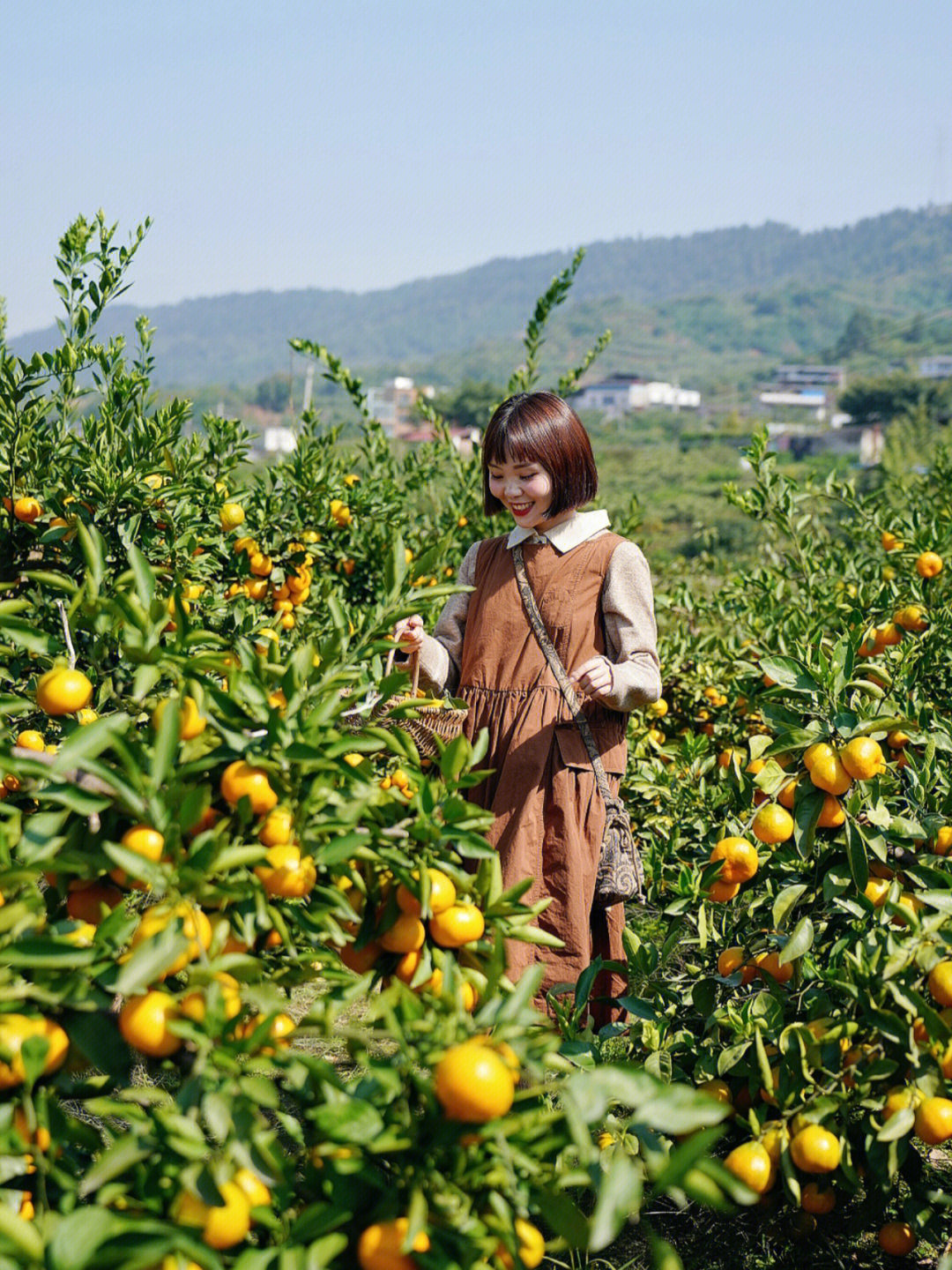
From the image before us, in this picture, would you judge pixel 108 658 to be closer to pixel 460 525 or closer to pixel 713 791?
pixel 713 791

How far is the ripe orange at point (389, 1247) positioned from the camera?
0.91m

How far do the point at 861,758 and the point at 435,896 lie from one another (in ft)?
2.03

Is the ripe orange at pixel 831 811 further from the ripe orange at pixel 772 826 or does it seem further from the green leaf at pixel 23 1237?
the green leaf at pixel 23 1237

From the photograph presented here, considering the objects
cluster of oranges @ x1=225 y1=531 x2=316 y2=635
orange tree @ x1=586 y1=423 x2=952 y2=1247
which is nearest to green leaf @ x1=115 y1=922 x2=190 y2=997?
orange tree @ x1=586 y1=423 x2=952 y2=1247

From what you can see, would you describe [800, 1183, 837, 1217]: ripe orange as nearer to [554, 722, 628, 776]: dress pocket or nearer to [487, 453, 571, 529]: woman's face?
[554, 722, 628, 776]: dress pocket

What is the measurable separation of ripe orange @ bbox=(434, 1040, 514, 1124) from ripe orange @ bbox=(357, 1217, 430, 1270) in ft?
0.33

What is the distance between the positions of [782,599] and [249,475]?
1766mm

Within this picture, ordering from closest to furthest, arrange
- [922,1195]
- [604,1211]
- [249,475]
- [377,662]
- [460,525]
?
1. [604,1211]
2. [377,662]
3. [922,1195]
4. [249,475]
5. [460,525]

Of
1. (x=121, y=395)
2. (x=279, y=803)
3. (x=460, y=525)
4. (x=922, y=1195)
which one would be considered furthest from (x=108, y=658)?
(x=460, y=525)

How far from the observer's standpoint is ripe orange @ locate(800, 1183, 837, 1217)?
61.9 inches

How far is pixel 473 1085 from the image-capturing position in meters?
0.88

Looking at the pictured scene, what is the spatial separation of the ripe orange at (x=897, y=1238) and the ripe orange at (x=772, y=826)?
576mm

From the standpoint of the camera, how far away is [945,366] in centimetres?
10244

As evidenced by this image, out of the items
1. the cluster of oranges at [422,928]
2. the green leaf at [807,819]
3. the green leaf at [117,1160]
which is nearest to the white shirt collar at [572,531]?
the green leaf at [807,819]
